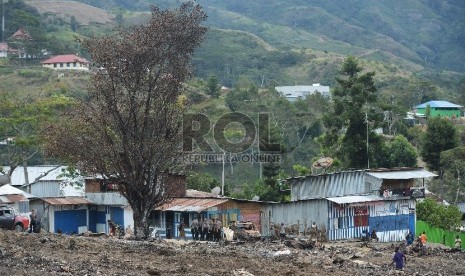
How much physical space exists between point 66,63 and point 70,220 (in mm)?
74438

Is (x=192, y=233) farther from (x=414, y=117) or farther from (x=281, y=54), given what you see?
(x=281, y=54)

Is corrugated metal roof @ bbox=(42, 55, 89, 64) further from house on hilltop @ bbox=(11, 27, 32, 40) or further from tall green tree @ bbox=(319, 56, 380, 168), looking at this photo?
tall green tree @ bbox=(319, 56, 380, 168)

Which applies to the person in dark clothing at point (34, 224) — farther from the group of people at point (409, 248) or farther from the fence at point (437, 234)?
the fence at point (437, 234)

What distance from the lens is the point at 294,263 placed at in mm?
27438

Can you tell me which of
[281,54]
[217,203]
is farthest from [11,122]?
[281,54]

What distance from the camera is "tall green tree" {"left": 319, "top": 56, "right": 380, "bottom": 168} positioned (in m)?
63.8

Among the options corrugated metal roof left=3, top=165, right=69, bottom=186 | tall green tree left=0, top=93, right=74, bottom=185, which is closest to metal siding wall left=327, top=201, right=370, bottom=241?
corrugated metal roof left=3, top=165, right=69, bottom=186

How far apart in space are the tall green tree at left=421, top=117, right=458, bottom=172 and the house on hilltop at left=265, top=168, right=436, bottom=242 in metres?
23.4

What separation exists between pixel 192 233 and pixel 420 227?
1496 centimetres

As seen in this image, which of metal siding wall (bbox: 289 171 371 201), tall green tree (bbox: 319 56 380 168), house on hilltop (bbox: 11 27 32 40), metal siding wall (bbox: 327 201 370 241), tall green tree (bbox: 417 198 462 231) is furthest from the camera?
house on hilltop (bbox: 11 27 32 40)

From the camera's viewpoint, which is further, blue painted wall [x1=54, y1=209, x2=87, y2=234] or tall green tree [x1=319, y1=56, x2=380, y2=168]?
tall green tree [x1=319, y1=56, x2=380, y2=168]

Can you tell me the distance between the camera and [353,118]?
6391cm

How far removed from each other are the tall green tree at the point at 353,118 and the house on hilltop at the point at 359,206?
1497 centimetres

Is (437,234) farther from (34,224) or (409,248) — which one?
(34,224)
